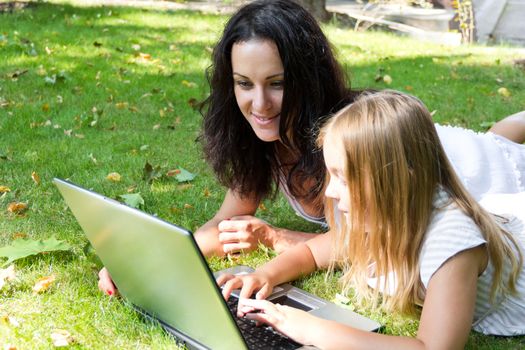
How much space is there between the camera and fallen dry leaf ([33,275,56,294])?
265 centimetres

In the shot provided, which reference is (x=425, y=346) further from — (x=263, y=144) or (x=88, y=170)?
(x=88, y=170)

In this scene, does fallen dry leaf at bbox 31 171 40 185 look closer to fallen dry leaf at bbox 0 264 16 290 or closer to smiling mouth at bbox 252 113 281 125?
fallen dry leaf at bbox 0 264 16 290

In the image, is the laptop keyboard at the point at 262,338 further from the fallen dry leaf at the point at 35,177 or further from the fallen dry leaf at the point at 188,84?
the fallen dry leaf at the point at 188,84

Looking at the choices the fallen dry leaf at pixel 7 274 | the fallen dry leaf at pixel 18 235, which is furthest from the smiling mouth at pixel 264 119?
the fallen dry leaf at pixel 18 235

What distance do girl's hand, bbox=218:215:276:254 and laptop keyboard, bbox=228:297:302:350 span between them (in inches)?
28.3

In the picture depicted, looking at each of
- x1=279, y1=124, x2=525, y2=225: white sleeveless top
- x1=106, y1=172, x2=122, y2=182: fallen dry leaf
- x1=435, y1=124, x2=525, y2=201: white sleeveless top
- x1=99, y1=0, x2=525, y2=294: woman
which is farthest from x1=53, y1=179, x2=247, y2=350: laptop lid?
x1=106, y1=172, x2=122, y2=182: fallen dry leaf

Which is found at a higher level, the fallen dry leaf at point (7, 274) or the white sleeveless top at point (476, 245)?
the white sleeveless top at point (476, 245)

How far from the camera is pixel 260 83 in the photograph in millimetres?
2635

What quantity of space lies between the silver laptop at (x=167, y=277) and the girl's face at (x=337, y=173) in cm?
43

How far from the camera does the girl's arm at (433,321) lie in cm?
201

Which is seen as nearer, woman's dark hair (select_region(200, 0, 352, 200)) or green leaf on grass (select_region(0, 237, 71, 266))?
woman's dark hair (select_region(200, 0, 352, 200))

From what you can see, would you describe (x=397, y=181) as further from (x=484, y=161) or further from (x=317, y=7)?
(x=317, y=7)

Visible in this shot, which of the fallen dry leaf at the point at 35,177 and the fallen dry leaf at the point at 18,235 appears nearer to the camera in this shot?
the fallen dry leaf at the point at 18,235

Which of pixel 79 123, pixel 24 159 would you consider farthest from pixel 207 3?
pixel 24 159
